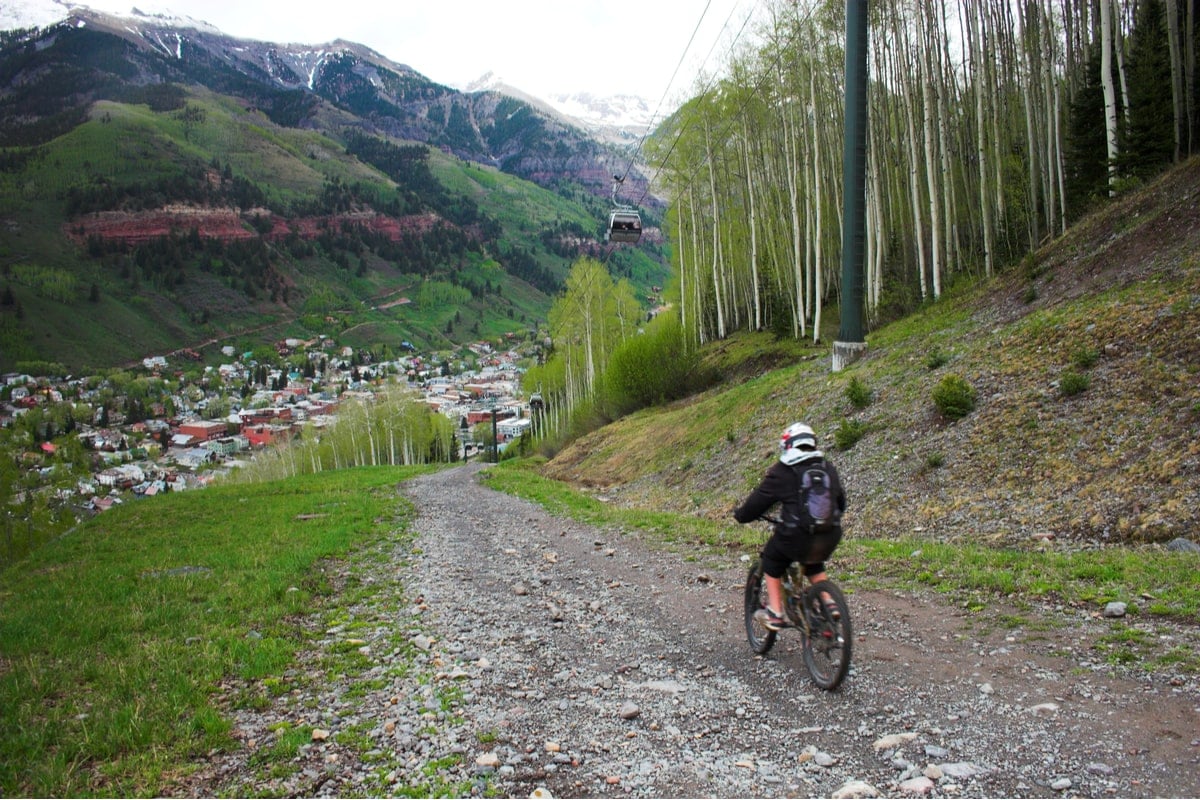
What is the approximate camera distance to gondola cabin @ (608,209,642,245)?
2892 centimetres

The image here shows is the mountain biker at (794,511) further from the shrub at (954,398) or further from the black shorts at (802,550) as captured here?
the shrub at (954,398)

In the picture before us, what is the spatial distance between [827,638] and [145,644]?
7347 mm

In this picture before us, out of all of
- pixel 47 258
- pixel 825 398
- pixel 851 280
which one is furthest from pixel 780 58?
pixel 47 258

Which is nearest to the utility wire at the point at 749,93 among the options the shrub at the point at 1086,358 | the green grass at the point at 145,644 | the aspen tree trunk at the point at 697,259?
the aspen tree trunk at the point at 697,259

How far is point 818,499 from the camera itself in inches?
217

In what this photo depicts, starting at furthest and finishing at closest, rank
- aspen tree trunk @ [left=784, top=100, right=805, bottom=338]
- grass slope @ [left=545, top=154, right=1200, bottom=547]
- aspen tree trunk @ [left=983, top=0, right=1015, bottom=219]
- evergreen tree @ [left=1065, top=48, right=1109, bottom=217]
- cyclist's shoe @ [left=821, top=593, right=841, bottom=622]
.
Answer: aspen tree trunk @ [left=784, top=100, right=805, bottom=338] → aspen tree trunk @ [left=983, top=0, right=1015, bottom=219] → evergreen tree @ [left=1065, top=48, right=1109, bottom=217] → grass slope @ [left=545, top=154, right=1200, bottom=547] → cyclist's shoe @ [left=821, top=593, right=841, bottom=622]

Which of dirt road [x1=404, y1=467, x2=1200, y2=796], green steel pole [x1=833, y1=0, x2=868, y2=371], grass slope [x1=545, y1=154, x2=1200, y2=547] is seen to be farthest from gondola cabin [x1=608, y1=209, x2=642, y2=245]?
dirt road [x1=404, y1=467, x2=1200, y2=796]

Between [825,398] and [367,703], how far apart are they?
15.8 metres

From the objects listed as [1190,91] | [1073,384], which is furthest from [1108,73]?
[1073,384]

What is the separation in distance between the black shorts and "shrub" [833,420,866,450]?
9.88 meters

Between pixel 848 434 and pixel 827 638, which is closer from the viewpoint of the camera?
pixel 827 638

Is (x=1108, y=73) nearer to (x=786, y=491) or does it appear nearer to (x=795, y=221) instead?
(x=795, y=221)

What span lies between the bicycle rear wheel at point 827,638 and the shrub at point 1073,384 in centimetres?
860

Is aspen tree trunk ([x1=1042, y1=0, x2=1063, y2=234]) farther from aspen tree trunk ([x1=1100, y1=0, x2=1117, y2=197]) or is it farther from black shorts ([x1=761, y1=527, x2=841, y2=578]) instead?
black shorts ([x1=761, y1=527, x2=841, y2=578])
